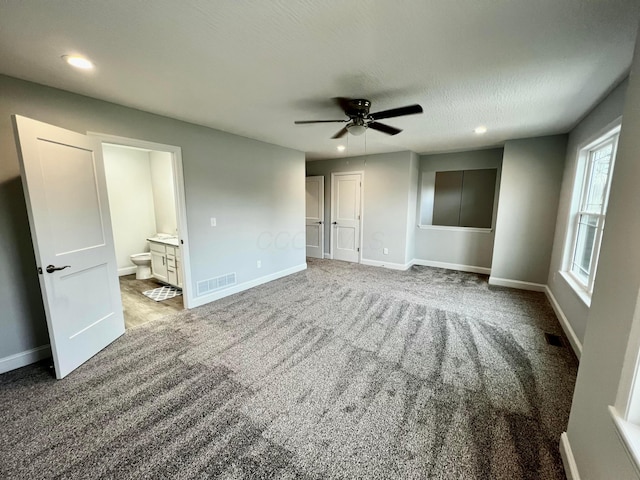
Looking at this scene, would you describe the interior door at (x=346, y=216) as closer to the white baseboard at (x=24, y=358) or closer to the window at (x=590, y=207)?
the window at (x=590, y=207)

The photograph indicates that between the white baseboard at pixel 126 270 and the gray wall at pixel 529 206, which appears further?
the white baseboard at pixel 126 270

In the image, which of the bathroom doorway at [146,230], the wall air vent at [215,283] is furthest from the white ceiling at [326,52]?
the wall air vent at [215,283]

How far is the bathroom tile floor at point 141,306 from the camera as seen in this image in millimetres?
3203

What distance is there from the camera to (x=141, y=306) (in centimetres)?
355

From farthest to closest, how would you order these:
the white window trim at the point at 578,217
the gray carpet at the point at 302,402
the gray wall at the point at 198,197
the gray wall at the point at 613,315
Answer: the white window trim at the point at 578,217
the gray wall at the point at 198,197
the gray carpet at the point at 302,402
the gray wall at the point at 613,315

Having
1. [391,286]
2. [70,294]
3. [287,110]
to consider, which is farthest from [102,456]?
[391,286]

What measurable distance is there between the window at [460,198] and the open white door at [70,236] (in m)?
Result: 5.57

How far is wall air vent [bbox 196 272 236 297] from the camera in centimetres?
360

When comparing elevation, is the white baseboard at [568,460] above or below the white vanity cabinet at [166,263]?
below

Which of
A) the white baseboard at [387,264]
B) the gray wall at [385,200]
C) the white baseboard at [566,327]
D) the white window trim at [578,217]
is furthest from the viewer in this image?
the white baseboard at [387,264]

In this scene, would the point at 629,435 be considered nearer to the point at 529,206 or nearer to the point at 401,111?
the point at 401,111

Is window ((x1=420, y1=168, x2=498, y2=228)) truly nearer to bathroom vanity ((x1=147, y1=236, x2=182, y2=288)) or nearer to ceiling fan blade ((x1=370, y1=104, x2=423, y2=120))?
ceiling fan blade ((x1=370, y1=104, x2=423, y2=120))

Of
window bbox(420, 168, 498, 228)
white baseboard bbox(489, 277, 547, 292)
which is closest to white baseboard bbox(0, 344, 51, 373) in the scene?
white baseboard bbox(489, 277, 547, 292)

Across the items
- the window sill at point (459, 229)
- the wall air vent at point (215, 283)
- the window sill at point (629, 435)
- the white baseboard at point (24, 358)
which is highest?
the window sill at point (459, 229)
